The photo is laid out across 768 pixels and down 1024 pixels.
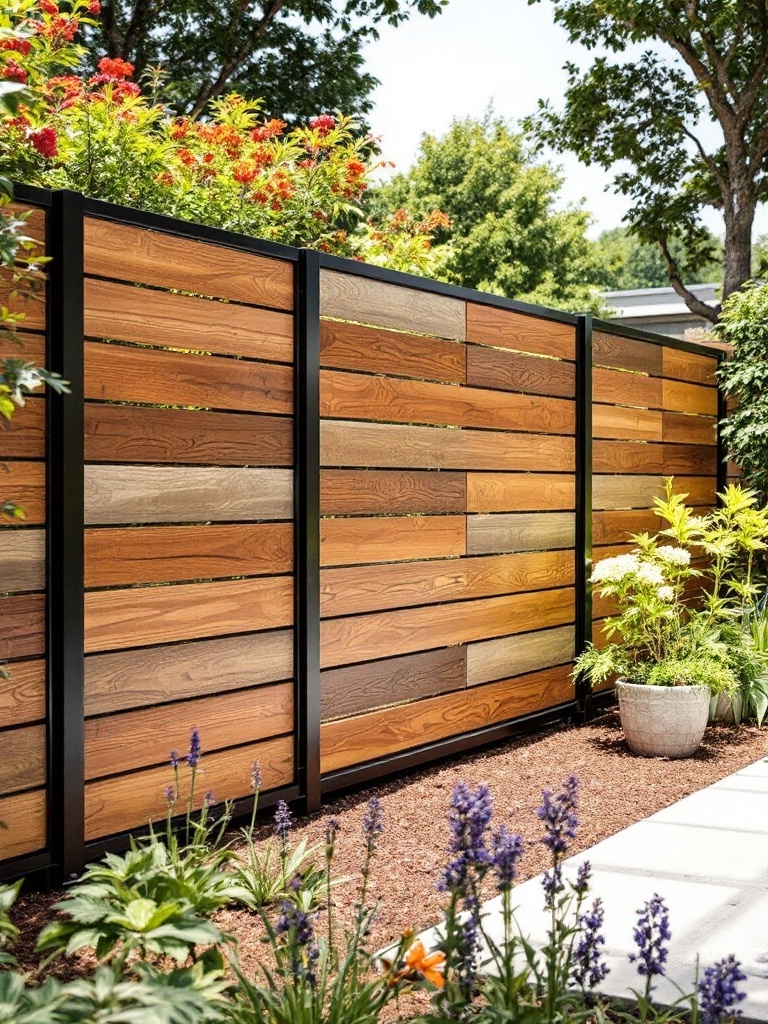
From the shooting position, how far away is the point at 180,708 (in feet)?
11.5

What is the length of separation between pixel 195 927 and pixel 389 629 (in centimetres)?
251

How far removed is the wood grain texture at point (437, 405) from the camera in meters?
4.21

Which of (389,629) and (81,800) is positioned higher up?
(389,629)

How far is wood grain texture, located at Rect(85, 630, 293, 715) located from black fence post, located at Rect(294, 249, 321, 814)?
87mm

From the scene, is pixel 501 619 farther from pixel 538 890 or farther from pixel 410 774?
pixel 538 890

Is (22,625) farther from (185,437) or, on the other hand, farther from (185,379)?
(185,379)

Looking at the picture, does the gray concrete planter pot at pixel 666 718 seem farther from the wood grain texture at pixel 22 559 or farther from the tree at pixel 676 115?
the tree at pixel 676 115

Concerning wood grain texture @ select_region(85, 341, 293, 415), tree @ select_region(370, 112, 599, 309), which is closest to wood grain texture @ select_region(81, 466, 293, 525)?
wood grain texture @ select_region(85, 341, 293, 415)

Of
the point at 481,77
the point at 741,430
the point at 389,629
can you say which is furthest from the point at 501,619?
the point at 481,77

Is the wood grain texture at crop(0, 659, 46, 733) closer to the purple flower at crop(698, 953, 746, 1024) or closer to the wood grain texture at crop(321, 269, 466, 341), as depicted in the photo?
the wood grain texture at crop(321, 269, 466, 341)

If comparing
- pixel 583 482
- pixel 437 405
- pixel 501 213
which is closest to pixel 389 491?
pixel 437 405

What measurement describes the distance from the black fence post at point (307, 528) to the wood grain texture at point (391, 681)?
0.15 meters

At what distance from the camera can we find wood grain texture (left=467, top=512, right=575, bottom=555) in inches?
198

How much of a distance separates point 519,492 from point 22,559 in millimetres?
2913
